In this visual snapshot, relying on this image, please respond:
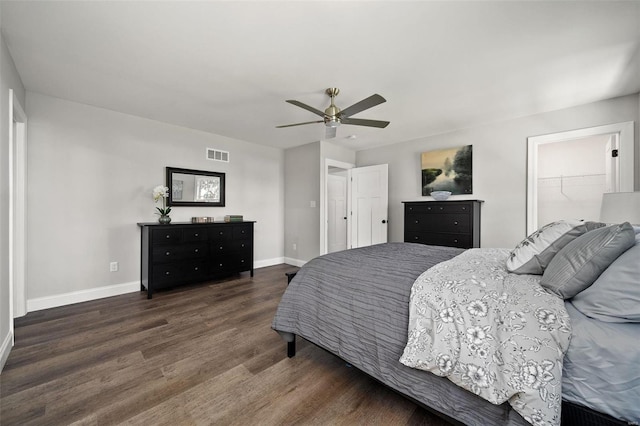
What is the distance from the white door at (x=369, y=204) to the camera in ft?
15.4

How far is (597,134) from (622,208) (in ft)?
A: 5.52

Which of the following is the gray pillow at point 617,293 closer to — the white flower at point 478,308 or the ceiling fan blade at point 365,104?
the white flower at point 478,308

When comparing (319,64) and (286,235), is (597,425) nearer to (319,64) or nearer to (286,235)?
(319,64)

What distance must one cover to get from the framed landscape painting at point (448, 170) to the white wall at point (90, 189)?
3666mm

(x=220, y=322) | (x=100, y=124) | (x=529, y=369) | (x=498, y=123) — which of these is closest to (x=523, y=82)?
(x=498, y=123)

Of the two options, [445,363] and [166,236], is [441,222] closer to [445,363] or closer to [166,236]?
[445,363]

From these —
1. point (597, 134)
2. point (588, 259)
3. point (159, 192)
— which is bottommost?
point (588, 259)

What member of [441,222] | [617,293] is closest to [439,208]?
[441,222]

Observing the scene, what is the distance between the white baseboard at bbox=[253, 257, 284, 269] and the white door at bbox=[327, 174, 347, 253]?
132 cm

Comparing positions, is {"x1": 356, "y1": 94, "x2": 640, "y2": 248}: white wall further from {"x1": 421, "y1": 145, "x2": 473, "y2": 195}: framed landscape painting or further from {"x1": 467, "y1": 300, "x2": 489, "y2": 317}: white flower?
{"x1": 467, "y1": 300, "x2": 489, "y2": 317}: white flower

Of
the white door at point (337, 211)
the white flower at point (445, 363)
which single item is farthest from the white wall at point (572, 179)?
the white flower at point (445, 363)

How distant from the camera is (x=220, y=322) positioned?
2.56 m

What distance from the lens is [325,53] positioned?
6.91 ft

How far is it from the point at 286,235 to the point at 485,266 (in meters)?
4.13
